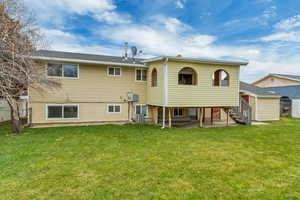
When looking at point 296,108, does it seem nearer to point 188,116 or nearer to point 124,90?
point 188,116

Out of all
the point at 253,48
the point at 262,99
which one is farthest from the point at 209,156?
the point at 253,48

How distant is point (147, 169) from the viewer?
182 inches

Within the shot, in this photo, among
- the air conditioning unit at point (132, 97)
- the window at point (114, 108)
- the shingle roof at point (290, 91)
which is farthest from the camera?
the shingle roof at point (290, 91)

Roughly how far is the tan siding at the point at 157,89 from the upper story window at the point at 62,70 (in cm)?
450

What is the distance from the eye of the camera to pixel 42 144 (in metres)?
6.84

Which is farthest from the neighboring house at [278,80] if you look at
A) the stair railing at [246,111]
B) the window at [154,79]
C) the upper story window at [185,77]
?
the window at [154,79]

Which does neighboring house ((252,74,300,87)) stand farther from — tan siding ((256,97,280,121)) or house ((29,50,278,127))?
house ((29,50,278,127))

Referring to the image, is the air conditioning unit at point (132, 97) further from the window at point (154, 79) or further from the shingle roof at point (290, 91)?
the shingle roof at point (290, 91)

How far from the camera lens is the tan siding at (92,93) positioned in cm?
1054

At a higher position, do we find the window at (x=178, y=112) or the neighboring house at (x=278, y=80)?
the neighboring house at (x=278, y=80)

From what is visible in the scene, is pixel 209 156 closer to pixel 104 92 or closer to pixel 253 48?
pixel 104 92

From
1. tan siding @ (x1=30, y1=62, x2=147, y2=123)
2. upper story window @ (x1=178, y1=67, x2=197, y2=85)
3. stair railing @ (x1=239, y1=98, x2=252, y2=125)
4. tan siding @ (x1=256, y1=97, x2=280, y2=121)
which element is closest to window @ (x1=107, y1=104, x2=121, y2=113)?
tan siding @ (x1=30, y1=62, x2=147, y2=123)

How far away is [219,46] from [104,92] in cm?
1261

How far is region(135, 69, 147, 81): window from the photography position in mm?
12487
